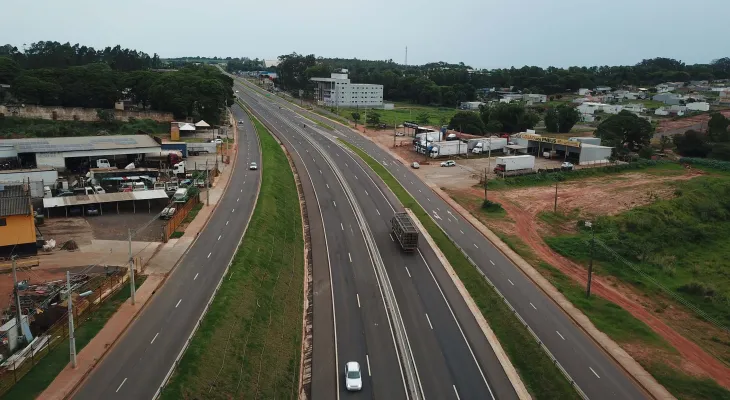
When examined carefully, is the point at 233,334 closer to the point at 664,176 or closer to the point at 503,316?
the point at 503,316

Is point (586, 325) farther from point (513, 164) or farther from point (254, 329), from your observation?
point (513, 164)

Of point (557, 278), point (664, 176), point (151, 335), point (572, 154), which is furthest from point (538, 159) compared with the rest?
point (151, 335)

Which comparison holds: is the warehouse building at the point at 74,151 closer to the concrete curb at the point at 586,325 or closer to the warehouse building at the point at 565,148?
the concrete curb at the point at 586,325

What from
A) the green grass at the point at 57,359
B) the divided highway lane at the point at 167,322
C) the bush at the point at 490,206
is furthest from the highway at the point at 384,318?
the green grass at the point at 57,359

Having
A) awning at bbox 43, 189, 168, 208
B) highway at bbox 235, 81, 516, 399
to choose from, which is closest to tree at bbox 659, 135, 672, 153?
highway at bbox 235, 81, 516, 399

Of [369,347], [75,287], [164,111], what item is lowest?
[369,347]

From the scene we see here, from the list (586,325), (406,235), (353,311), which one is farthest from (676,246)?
(353,311)
